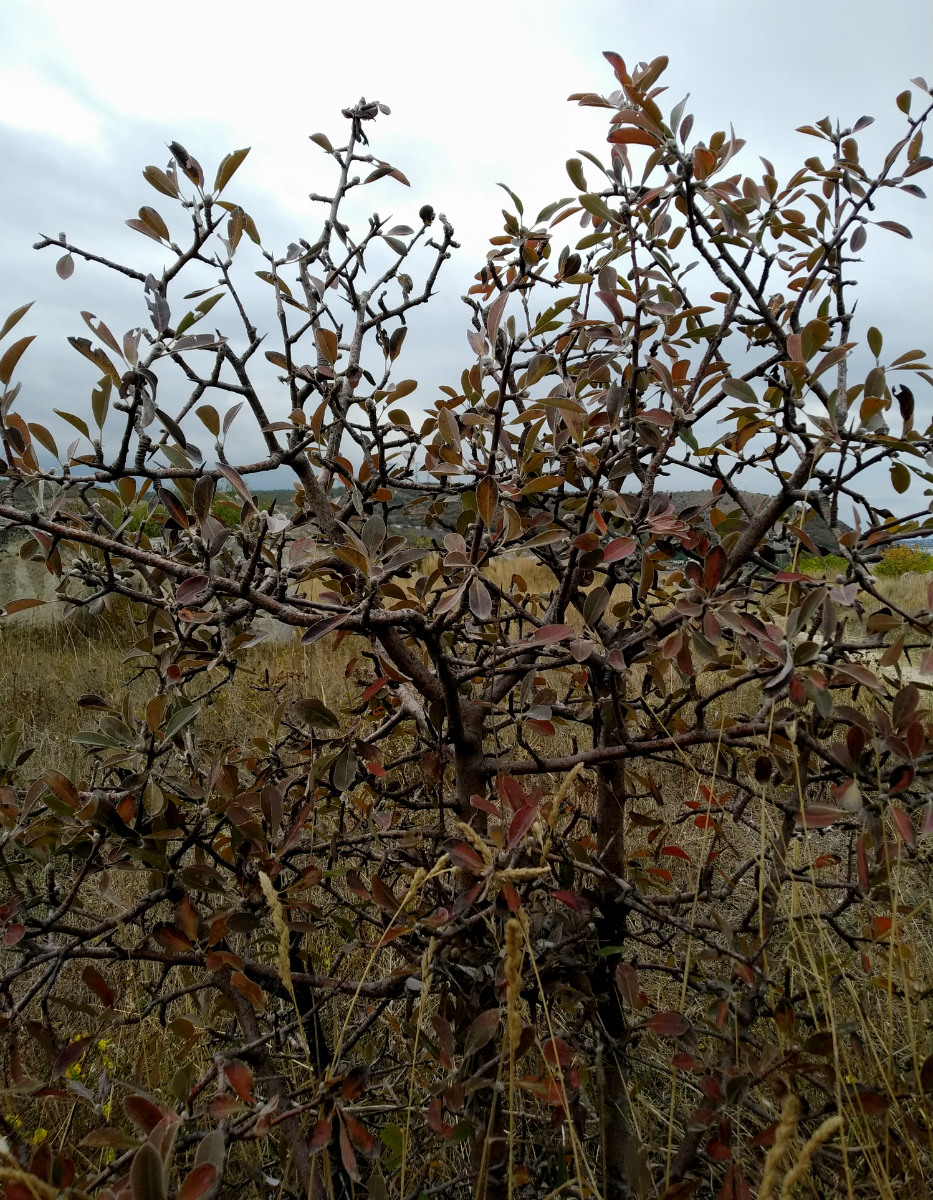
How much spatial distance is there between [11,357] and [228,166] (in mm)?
374

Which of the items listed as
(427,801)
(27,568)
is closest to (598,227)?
(427,801)

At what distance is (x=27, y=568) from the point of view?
21.4ft

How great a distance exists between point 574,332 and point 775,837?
92 cm

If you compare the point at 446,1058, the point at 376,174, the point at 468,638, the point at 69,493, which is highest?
the point at 376,174

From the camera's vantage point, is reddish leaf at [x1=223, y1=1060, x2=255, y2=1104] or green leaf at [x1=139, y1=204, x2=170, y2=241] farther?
green leaf at [x1=139, y1=204, x2=170, y2=241]

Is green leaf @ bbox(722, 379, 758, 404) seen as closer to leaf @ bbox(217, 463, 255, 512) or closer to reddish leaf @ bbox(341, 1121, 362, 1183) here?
leaf @ bbox(217, 463, 255, 512)

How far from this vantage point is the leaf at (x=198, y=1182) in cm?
A: 66

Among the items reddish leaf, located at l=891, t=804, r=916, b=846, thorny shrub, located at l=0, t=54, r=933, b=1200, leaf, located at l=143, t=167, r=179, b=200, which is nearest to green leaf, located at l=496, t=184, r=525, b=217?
thorny shrub, located at l=0, t=54, r=933, b=1200

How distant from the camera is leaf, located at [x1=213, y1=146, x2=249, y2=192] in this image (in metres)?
0.95

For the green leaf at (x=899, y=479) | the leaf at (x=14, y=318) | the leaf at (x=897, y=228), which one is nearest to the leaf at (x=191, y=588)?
the leaf at (x=14, y=318)

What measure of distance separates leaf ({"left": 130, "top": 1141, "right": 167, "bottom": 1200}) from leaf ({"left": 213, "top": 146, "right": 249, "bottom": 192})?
107 cm

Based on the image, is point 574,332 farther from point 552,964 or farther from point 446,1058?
point 446,1058

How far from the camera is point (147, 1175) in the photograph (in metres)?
0.60

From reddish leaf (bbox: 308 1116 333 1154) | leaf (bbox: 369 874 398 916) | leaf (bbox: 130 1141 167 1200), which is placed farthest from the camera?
leaf (bbox: 369 874 398 916)
